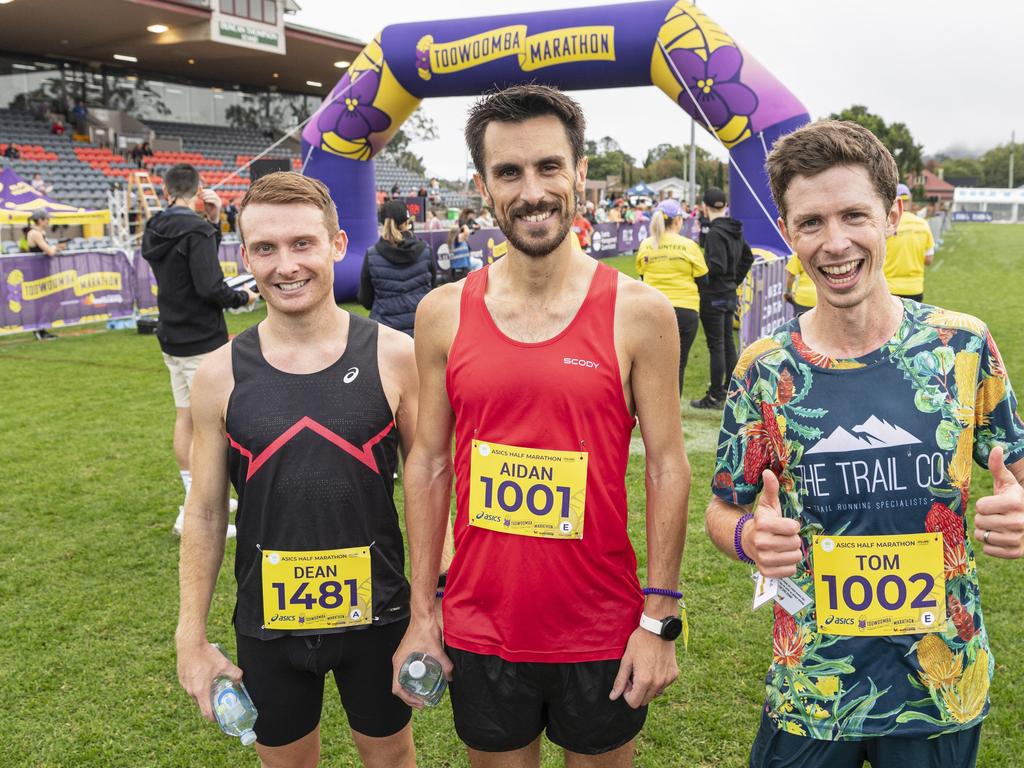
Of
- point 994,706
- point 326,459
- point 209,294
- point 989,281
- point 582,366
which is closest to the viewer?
point 582,366

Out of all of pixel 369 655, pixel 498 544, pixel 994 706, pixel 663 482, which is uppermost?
pixel 663 482

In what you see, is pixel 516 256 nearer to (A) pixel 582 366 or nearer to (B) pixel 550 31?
(A) pixel 582 366

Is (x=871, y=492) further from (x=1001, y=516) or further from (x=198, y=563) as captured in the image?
(x=198, y=563)

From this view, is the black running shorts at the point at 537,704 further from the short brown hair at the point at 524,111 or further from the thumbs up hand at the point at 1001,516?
the short brown hair at the point at 524,111

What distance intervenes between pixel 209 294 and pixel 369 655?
10.5 ft

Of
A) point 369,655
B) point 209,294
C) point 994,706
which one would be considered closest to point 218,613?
point 209,294

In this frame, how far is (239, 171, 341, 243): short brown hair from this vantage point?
217 centimetres

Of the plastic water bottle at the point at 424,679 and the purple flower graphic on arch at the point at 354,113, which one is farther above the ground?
the purple flower graphic on arch at the point at 354,113

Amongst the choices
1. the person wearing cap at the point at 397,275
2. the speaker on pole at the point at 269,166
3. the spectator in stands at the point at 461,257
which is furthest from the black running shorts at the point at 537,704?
the spectator in stands at the point at 461,257

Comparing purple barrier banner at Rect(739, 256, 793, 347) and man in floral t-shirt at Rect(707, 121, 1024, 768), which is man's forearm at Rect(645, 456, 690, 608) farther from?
purple barrier banner at Rect(739, 256, 793, 347)

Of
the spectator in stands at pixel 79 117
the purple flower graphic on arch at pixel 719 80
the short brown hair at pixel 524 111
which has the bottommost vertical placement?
the short brown hair at pixel 524 111

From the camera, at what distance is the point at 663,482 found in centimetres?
196

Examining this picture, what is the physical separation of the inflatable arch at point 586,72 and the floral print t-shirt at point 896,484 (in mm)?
9282

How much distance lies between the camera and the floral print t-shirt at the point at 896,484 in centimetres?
167
